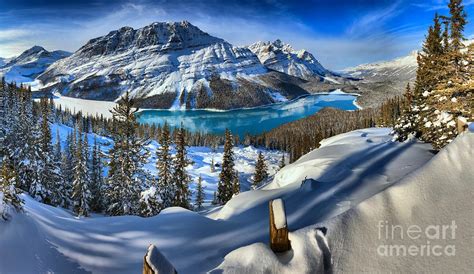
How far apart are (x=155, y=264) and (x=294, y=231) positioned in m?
2.07

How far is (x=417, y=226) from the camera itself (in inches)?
164

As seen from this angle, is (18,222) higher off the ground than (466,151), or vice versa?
(466,151)

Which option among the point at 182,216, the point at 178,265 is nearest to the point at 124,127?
the point at 182,216

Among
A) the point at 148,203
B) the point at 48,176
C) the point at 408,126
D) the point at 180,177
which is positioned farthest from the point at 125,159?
the point at 408,126

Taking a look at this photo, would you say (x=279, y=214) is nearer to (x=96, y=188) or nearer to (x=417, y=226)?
(x=417, y=226)

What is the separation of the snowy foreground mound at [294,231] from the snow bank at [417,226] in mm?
14

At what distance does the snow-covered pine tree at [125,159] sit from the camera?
2334 centimetres

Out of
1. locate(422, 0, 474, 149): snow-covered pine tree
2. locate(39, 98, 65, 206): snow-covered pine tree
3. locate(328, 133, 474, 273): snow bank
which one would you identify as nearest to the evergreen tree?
locate(422, 0, 474, 149): snow-covered pine tree

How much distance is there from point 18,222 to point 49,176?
3799 centimetres

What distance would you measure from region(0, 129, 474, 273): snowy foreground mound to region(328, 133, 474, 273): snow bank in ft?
0.05

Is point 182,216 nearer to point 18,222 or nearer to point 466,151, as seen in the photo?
point 18,222

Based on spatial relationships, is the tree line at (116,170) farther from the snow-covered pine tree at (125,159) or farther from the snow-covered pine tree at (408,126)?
the snow-covered pine tree at (408,126)

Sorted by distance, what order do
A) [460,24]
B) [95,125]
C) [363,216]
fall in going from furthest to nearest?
[95,125] < [460,24] < [363,216]

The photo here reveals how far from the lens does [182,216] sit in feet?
33.8
